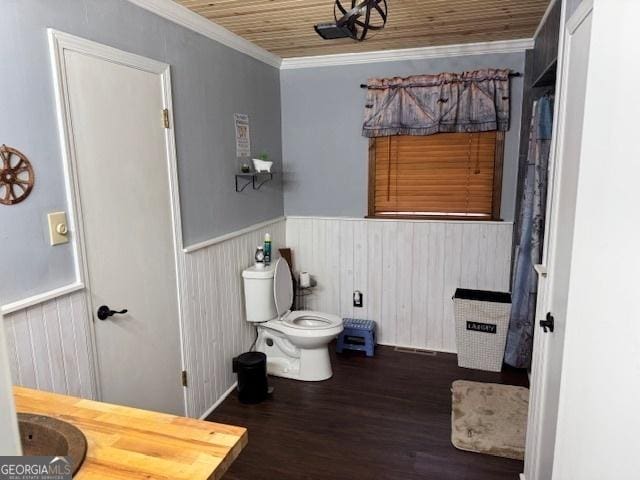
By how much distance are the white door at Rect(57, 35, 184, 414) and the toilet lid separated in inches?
32.9

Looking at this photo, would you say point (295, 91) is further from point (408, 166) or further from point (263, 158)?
point (408, 166)

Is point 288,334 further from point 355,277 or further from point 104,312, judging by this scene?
point 104,312

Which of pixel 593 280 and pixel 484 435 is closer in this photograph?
pixel 593 280

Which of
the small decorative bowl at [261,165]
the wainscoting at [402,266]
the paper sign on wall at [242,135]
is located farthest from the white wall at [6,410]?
the wainscoting at [402,266]

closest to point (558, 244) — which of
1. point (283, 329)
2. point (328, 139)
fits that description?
point (283, 329)

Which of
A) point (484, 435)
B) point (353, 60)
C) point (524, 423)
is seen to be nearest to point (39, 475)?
point (484, 435)

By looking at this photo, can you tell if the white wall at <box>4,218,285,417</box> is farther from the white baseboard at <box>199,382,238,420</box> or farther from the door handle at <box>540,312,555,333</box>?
the door handle at <box>540,312,555,333</box>

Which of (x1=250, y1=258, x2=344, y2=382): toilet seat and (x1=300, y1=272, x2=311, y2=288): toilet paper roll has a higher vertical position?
(x1=300, y1=272, x2=311, y2=288): toilet paper roll

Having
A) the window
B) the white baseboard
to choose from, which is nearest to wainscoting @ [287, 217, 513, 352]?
the window

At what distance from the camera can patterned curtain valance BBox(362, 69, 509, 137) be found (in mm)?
3234

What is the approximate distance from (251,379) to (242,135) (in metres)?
1.70

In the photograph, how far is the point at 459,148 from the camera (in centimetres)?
343

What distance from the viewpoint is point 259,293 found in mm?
3131

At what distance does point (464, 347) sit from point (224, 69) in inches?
105
